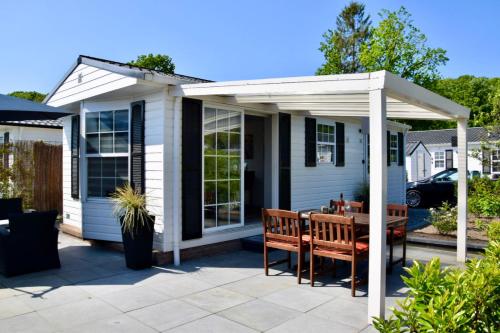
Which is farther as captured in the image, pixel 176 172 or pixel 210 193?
pixel 210 193

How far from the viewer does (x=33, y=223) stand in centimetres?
514

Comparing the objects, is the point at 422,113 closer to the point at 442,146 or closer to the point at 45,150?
the point at 45,150

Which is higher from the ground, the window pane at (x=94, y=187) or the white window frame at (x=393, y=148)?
the white window frame at (x=393, y=148)

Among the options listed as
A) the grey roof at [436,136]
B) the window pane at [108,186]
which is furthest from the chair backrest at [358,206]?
the grey roof at [436,136]

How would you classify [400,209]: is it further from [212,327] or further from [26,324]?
[26,324]

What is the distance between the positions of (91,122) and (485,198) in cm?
811

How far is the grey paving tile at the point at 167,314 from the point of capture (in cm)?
364

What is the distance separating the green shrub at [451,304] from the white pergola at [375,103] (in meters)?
1.64

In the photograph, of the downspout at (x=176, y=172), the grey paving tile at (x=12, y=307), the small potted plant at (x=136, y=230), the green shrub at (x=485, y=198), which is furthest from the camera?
the green shrub at (x=485, y=198)

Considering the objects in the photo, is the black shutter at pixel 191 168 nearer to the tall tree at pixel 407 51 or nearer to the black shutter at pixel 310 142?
the black shutter at pixel 310 142

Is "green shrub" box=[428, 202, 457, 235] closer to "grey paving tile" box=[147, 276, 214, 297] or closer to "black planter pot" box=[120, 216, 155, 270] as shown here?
"grey paving tile" box=[147, 276, 214, 297]

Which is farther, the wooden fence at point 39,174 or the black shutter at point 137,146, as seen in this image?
the wooden fence at point 39,174

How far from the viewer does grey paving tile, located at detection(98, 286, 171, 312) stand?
409 centimetres

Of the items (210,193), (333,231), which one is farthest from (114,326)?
(210,193)
